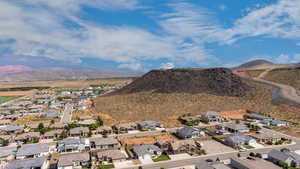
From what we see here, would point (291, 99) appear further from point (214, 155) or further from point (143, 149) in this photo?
point (143, 149)

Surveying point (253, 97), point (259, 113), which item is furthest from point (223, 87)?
point (259, 113)

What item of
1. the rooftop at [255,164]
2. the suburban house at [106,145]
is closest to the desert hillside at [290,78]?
the rooftop at [255,164]

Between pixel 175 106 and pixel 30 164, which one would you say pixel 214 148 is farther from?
pixel 175 106

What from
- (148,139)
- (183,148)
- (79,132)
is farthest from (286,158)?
A: (79,132)

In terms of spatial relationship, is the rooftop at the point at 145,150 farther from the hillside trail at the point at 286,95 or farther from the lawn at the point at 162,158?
the hillside trail at the point at 286,95

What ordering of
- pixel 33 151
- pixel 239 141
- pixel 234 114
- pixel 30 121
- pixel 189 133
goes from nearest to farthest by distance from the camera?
pixel 33 151 < pixel 239 141 < pixel 189 133 < pixel 30 121 < pixel 234 114

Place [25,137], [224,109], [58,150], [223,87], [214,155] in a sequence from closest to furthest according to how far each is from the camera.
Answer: [214,155], [58,150], [25,137], [224,109], [223,87]

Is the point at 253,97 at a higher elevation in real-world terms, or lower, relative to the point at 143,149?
higher
